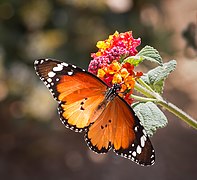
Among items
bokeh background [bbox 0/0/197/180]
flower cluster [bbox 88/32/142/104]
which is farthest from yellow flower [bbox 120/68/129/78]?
bokeh background [bbox 0/0/197/180]

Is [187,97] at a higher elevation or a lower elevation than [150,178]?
higher

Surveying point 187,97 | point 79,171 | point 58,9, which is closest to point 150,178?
point 79,171

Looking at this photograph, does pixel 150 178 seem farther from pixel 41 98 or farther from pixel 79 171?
pixel 41 98

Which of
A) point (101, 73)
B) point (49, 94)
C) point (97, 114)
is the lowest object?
point (97, 114)

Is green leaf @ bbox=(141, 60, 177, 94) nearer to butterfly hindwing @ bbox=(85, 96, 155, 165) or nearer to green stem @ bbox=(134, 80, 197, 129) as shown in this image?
green stem @ bbox=(134, 80, 197, 129)

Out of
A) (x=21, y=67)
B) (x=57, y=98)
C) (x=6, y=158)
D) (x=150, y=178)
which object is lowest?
(x=150, y=178)

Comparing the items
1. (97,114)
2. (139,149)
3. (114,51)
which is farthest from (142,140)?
(114,51)

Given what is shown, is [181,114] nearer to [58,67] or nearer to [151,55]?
[151,55]
